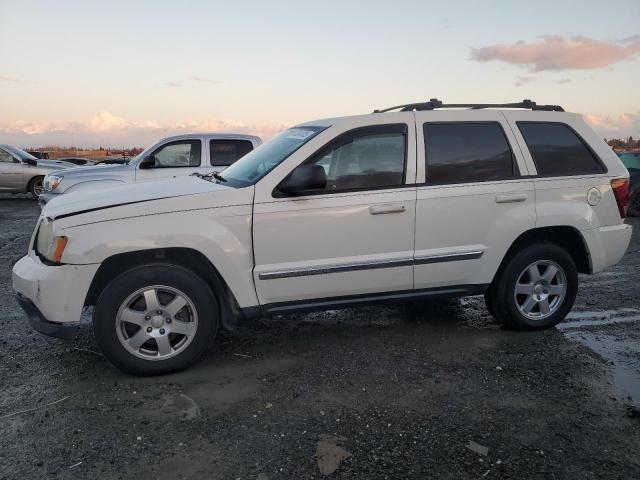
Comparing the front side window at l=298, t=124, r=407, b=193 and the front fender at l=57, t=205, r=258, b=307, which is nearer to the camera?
the front fender at l=57, t=205, r=258, b=307

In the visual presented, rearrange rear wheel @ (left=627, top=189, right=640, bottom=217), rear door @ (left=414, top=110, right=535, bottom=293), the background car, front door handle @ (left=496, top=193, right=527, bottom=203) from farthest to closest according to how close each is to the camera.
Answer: rear wheel @ (left=627, top=189, right=640, bottom=217), the background car, front door handle @ (left=496, top=193, right=527, bottom=203), rear door @ (left=414, top=110, right=535, bottom=293)

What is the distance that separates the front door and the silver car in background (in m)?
14.0

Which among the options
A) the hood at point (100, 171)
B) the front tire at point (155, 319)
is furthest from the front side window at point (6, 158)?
the front tire at point (155, 319)

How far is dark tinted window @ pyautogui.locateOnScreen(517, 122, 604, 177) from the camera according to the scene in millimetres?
4559

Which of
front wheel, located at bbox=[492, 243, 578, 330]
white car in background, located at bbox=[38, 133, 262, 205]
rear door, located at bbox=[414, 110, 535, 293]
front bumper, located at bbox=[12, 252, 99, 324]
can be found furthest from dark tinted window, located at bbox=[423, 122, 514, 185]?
white car in background, located at bbox=[38, 133, 262, 205]

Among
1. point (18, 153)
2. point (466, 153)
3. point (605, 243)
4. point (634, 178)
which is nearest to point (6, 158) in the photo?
point (18, 153)

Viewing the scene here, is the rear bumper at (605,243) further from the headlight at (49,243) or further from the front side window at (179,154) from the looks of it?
the front side window at (179,154)

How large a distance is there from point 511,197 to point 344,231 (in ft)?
4.95

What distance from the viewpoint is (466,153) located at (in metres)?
4.39

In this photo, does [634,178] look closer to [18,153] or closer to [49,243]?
[49,243]

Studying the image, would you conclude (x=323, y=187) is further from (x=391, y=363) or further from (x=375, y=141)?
(x=391, y=363)

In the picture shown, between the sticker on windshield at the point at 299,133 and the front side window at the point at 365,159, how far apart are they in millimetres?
295

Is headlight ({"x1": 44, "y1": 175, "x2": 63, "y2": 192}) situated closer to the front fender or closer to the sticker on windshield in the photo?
the sticker on windshield

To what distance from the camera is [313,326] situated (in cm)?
484
